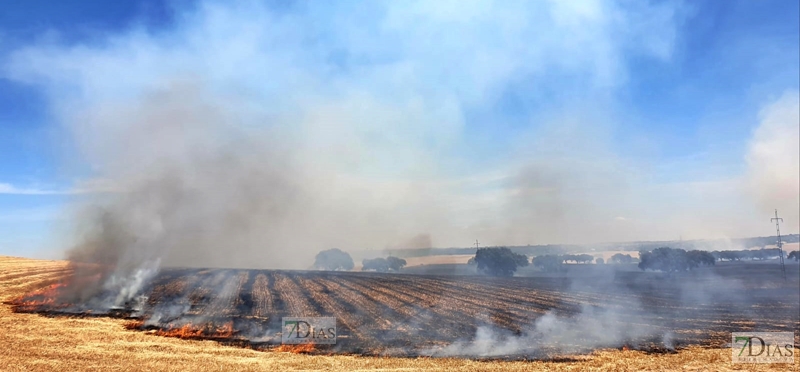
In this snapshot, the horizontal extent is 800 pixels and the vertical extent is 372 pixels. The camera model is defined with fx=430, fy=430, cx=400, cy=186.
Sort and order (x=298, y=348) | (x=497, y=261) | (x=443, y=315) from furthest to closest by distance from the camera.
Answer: (x=497, y=261) < (x=443, y=315) < (x=298, y=348)

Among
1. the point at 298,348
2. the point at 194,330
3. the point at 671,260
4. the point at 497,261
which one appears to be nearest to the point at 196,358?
the point at 298,348

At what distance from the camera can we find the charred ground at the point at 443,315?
33.2 m

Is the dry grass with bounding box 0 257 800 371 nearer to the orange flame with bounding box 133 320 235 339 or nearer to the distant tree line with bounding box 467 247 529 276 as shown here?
the orange flame with bounding box 133 320 235 339

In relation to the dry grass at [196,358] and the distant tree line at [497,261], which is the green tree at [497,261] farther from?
the dry grass at [196,358]

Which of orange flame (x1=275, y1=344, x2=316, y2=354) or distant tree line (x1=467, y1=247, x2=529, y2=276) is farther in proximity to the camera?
distant tree line (x1=467, y1=247, x2=529, y2=276)

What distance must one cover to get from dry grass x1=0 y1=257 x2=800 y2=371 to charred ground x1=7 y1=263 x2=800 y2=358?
2.40 m

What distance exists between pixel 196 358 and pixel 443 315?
25.1m

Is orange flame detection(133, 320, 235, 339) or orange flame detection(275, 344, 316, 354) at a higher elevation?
orange flame detection(133, 320, 235, 339)

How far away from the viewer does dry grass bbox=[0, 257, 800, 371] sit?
24.6 meters

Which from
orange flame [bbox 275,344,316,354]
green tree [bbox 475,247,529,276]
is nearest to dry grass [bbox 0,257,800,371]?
orange flame [bbox 275,344,316,354]

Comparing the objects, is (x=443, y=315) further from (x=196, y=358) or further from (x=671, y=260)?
(x=671, y=260)

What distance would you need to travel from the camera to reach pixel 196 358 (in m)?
26.3

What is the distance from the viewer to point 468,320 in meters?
41.8

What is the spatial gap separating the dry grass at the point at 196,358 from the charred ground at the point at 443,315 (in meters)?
2.40
